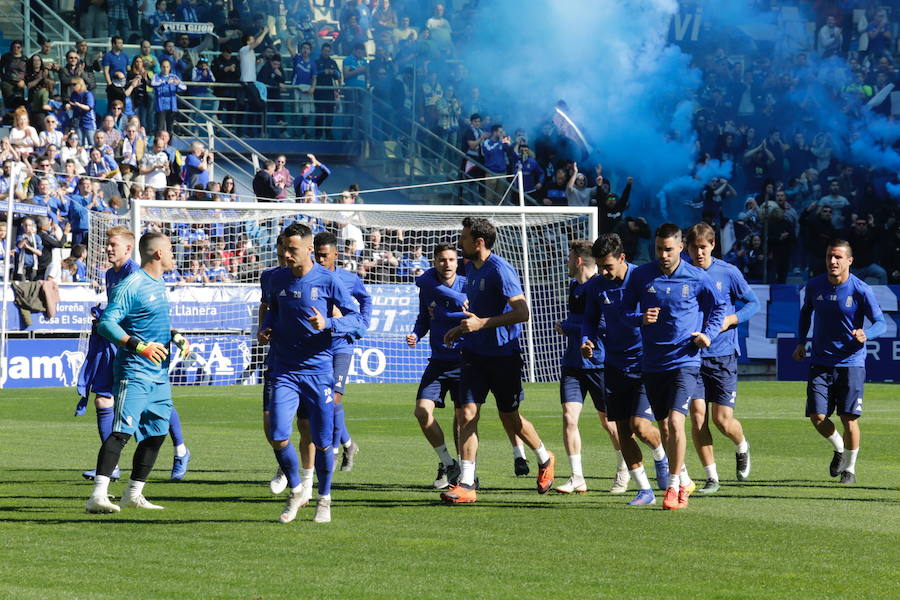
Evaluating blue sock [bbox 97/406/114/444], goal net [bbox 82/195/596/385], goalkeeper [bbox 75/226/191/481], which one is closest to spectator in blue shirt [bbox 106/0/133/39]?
goal net [bbox 82/195/596/385]

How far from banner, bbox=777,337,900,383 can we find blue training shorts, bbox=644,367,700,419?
17981 mm

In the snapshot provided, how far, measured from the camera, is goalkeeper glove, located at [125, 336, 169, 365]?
31.9 ft

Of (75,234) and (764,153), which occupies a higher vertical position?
(764,153)

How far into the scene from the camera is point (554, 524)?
31.4ft

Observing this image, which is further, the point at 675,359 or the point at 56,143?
the point at 56,143

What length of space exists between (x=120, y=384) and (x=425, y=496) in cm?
264

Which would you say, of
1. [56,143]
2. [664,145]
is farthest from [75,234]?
[664,145]

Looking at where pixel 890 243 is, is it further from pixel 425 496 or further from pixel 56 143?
pixel 425 496

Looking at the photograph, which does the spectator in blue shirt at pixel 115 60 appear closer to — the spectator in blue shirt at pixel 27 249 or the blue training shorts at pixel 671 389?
the spectator in blue shirt at pixel 27 249

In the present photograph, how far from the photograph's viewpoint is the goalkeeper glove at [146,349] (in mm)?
9727

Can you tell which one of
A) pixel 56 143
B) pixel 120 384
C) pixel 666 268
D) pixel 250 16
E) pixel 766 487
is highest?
pixel 250 16

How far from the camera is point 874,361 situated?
28156 millimetres

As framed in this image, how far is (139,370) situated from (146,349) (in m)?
0.32

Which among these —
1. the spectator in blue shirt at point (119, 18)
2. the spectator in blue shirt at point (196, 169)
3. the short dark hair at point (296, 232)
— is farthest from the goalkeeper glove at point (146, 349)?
the spectator in blue shirt at point (119, 18)
